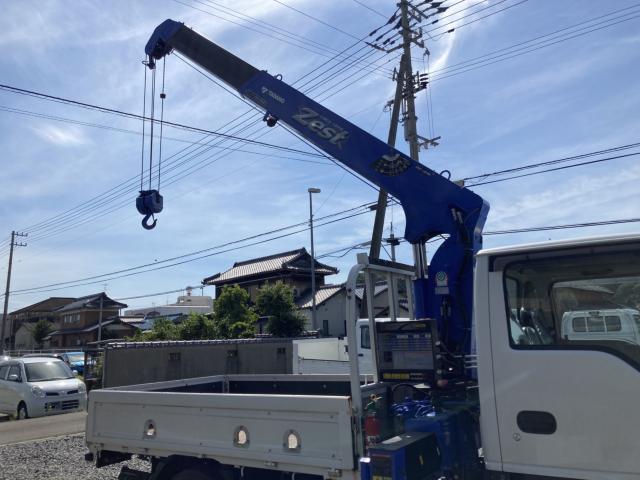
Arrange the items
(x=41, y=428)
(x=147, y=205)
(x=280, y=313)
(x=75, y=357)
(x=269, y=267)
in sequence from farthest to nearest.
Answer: (x=269, y=267) < (x=75, y=357) < (x=280, y=313) < (x=41, y=428) < (x=147, y=205)

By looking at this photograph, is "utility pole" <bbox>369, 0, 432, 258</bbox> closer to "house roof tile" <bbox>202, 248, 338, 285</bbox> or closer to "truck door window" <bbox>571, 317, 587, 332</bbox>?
"truck door window" <bbox>571, 317, 587, 332</bbox>

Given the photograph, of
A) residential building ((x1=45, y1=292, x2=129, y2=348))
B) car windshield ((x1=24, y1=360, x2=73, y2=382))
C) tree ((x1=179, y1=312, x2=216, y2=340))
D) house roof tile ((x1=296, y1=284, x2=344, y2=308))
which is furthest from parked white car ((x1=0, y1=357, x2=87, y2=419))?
residential building ((x1=45, y1=292, x2=129, y2=348))

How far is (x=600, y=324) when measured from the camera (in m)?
3.10

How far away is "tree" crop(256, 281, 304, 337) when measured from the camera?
28.3m

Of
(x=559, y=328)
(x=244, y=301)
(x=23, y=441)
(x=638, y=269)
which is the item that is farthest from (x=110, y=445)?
(x=244, y=301)

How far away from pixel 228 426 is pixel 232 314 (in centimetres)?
2397

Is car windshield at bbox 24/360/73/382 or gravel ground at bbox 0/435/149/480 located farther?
car windshield at bbox 24/360/73/382

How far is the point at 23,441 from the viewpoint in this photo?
10.0 meters

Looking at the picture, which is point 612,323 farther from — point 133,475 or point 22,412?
point 22,412

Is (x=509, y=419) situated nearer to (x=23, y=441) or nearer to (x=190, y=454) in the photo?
(x=190, y=454)

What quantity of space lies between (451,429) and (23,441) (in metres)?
9.38

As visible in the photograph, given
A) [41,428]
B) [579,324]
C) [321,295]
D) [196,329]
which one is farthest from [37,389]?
[321,295]

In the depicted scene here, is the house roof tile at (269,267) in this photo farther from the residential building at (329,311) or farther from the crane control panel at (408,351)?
the crane control panel at (408,351)

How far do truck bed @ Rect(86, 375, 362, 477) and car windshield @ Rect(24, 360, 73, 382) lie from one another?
12344mm
